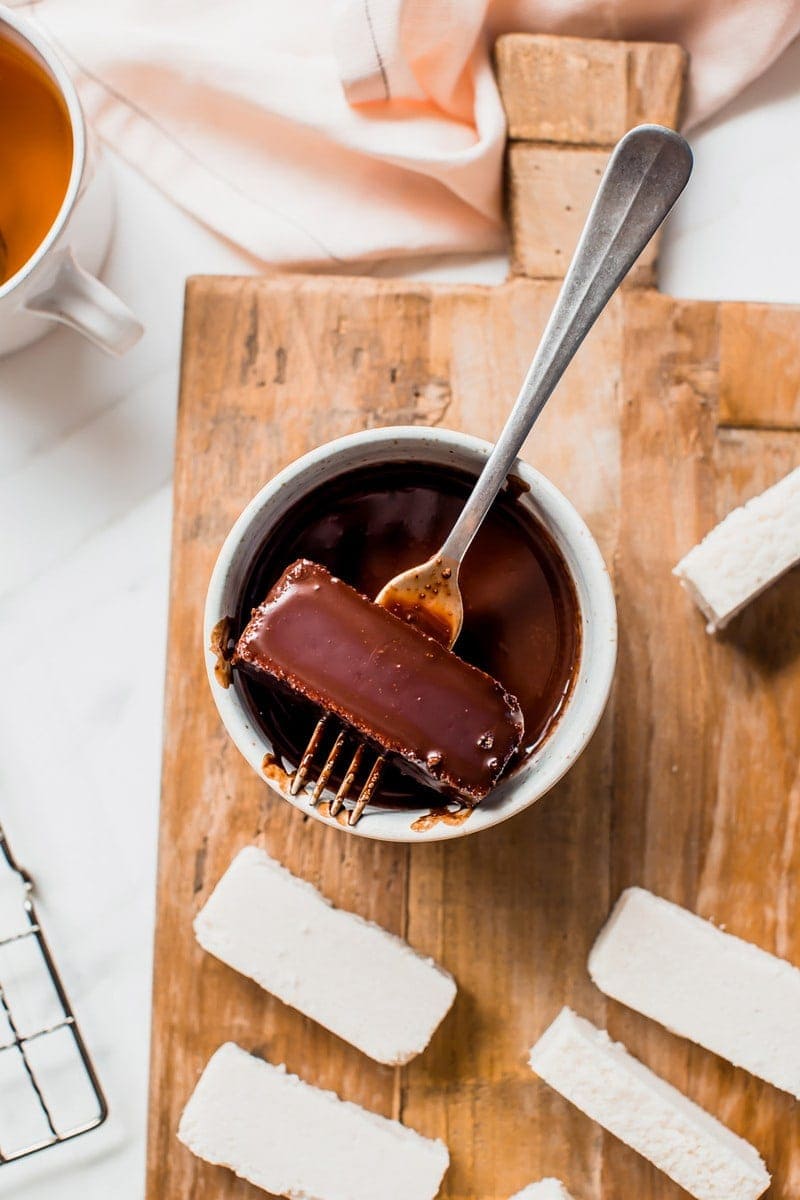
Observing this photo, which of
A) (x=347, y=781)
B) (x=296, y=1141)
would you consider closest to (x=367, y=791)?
(x=347, y=781)

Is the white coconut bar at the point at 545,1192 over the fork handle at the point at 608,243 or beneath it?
beneath

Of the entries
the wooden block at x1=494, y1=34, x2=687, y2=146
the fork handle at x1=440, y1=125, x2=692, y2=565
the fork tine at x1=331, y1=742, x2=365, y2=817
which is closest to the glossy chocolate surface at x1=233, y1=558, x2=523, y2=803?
the fork tine at x1=331, y1=742, x2=365, y2=817

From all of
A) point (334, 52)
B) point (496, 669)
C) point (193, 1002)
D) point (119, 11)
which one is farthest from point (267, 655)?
point (119, 11)

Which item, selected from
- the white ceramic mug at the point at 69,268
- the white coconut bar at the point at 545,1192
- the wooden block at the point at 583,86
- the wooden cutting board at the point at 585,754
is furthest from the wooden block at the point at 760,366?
the white coconut bar at the point at 545,1192

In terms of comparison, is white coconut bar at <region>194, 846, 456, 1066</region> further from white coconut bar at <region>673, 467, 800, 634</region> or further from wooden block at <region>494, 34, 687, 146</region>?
wooden block at <region>494, 34, 687, 146</region>

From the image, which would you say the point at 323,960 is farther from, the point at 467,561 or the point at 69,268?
the point at 69,268

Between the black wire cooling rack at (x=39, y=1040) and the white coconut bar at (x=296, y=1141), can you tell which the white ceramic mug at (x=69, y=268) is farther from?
the white coconut bar at (x=296, y=1141)
